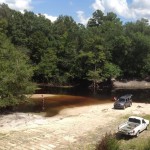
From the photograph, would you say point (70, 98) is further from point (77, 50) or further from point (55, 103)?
point (77, 50)

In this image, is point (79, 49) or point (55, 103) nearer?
point (55, 103)

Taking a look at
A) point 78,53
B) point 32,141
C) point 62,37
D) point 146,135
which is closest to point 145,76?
point 78,53

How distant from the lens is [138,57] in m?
92.5

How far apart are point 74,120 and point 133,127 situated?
432 inches

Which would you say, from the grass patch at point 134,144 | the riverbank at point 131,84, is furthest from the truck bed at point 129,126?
the riverbank at point 131,84

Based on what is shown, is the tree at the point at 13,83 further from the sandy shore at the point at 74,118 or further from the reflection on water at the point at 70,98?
the reflection on water at the point at 70,98

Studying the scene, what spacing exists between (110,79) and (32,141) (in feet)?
179

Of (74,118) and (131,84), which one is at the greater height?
(131,84)

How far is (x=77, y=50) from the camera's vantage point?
9456cm

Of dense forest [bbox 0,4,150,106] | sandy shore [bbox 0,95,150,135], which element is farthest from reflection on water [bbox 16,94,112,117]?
dense forest [bbox 0,4,150,106]

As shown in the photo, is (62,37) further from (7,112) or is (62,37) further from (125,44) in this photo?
(7,112)

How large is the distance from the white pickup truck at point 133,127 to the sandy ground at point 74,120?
11.2ft

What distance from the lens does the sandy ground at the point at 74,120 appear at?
1705 inches

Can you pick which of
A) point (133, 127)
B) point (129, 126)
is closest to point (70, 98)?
point (129, 126)
